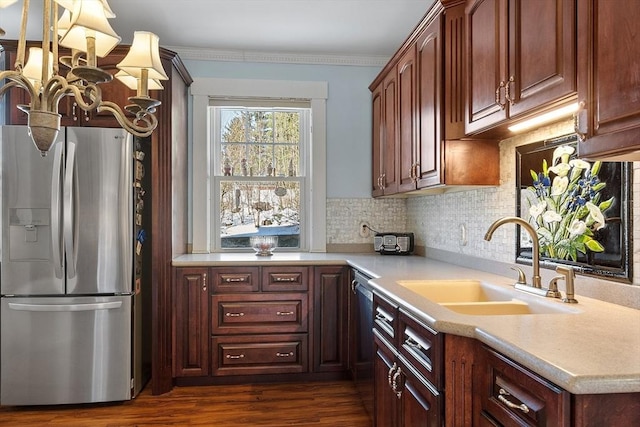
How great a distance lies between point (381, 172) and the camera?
335 cm

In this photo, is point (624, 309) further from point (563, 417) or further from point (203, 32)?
point (203, 32)

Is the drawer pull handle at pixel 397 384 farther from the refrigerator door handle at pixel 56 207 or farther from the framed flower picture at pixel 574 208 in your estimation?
the refrigerator door handle at pixel 56 207

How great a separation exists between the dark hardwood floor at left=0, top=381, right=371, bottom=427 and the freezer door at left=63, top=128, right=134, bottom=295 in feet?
2.49

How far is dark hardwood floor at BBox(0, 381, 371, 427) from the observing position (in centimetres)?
252

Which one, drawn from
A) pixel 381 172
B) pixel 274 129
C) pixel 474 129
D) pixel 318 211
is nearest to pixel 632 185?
pixel 474 129

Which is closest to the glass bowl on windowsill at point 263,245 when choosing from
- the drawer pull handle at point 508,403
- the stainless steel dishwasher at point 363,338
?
the stainless steel dishwasher at point 363,338

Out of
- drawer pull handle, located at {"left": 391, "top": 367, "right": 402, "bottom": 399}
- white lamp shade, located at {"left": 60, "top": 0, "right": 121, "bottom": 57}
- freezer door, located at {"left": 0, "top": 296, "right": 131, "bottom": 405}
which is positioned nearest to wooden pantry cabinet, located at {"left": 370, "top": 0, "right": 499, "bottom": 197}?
drawer pull handle, located at {"left": 391, "top": 367, "right": 402, "bottom": 399}

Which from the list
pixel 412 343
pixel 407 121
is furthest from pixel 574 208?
pixel 407 121

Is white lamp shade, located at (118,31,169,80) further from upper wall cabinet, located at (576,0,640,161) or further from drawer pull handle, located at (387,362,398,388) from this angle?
drawer pull handle, located at (387,362,398,388)

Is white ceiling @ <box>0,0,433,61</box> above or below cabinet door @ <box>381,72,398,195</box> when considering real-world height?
above

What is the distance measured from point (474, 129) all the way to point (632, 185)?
0.71 meters

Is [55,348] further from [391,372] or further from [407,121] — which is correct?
[407,121]

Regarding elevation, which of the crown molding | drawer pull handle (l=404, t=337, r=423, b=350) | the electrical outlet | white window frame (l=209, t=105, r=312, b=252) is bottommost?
drawer pull handle (l=404, t=337, r=423, b=350)

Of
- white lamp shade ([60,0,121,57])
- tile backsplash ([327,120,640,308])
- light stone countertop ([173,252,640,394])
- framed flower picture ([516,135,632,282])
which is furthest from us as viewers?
tile backsplash ([327,120,640,308])
